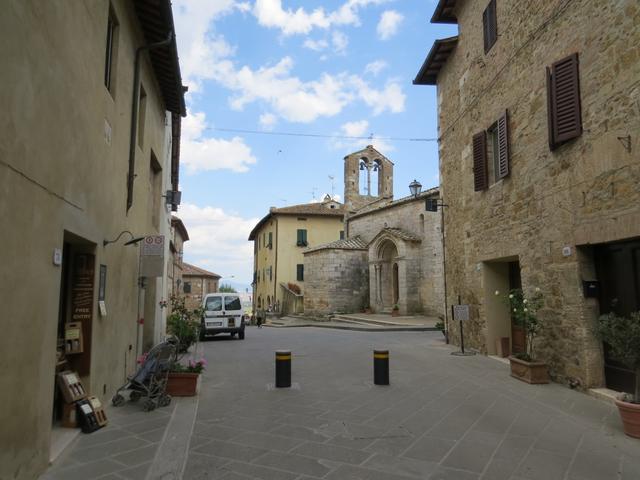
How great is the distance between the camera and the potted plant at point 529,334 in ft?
25.1

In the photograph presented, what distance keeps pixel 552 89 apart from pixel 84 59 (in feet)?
22.4

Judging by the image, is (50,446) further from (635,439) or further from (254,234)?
(254,234)

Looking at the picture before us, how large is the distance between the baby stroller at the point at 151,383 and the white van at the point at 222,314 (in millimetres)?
10037

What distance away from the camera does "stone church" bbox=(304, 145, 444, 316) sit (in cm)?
2500

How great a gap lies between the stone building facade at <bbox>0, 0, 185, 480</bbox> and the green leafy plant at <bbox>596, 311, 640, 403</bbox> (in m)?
5.60

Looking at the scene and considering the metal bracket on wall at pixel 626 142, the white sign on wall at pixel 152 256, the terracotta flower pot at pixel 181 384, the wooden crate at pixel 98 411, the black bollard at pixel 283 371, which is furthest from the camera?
the white sign on wall at pixel 152 256

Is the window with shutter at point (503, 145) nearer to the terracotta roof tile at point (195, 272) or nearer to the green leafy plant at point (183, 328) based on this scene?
the green leafy plant at point (183, 328)

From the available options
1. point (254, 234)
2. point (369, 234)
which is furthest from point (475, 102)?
point (254, 234)

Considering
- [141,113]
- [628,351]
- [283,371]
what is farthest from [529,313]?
[141,113]

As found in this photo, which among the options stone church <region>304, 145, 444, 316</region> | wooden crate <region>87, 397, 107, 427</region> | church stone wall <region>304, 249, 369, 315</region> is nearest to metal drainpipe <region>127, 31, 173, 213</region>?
wooden crate <region>87, 397, 107, 427</region>

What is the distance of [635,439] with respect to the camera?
4773 mm

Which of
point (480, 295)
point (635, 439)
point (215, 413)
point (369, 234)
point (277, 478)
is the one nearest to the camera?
point (277, 478)

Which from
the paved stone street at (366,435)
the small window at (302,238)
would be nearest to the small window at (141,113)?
the paved stone street at (366,435)

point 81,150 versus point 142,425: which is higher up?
point 81,150
